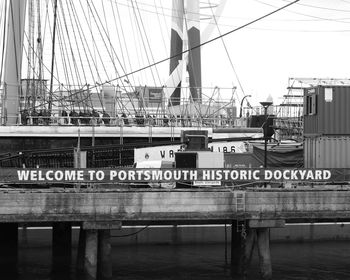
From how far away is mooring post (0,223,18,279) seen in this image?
89.9ft

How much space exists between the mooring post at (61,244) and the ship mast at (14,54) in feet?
37.2

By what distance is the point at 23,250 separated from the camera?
3066cm

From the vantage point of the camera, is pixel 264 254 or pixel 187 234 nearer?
pixel 264 254

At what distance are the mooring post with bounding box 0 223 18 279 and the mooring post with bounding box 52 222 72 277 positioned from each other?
61.1 inches

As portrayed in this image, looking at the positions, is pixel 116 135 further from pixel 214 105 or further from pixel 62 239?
pixel 214 105

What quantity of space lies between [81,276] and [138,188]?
14.0ft

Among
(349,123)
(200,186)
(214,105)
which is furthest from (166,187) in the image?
(214,105)

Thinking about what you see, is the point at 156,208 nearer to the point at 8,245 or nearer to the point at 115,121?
the point at 8,245

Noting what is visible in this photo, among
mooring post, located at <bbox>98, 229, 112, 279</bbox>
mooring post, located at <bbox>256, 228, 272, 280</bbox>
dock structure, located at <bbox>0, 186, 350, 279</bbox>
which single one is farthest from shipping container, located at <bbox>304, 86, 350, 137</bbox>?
mooring post, located at <bbox>98, 229, 112, 279</bbox>

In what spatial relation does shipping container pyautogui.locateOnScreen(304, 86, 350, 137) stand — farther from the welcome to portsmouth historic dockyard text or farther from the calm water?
the calm water

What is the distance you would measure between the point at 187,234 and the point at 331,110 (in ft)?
29.9

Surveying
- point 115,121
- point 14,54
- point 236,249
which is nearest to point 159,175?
point 236,249

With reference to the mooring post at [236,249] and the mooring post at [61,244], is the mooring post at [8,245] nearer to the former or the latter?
the mooring post at [61,244]

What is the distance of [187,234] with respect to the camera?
32.2m
